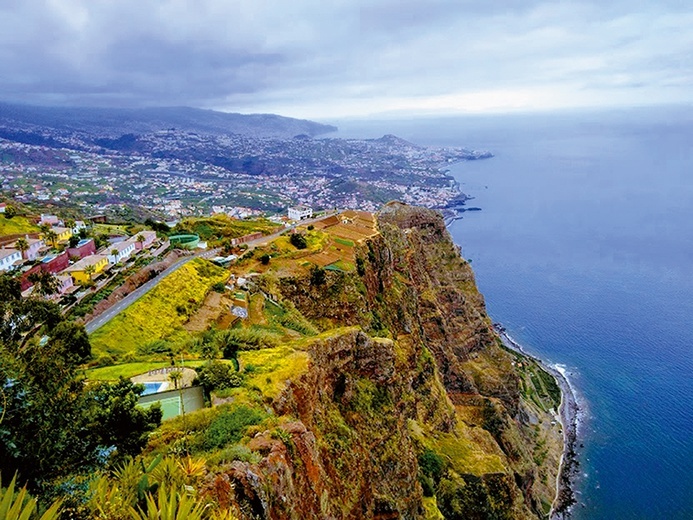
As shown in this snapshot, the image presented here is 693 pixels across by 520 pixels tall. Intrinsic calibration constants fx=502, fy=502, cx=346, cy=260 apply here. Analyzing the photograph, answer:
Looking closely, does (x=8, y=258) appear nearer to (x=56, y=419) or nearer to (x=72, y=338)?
(x=72, y=338)

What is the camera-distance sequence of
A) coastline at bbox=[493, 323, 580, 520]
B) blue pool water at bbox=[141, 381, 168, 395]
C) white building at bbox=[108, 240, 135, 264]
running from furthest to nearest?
coastline at bbox=[493, 323, 580, 520] → white building at bbox=[108, 240, 135, 264] → blue pool water at bbox=[141, 381, 168, 395]

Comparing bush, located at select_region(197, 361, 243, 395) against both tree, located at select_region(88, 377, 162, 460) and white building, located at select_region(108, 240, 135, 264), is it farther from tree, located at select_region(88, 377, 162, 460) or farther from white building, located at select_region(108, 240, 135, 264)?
white building, located at select_region(108, 240, 135, 264)

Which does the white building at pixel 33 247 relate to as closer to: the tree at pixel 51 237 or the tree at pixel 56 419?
the tree at pixel 51 237

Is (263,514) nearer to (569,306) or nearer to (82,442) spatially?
(82,442)

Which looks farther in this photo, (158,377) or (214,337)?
(214,337)

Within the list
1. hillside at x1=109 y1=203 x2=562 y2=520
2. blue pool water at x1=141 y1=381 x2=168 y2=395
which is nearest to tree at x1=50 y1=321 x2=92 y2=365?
blue pool water at x1=141 y1=381 x2=168 y2=395

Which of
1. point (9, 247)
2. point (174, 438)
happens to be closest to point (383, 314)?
point (174, 438)

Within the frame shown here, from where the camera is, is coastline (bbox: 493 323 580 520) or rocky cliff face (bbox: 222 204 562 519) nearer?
rocky cliff face (bbox: 222 204 562 519)
